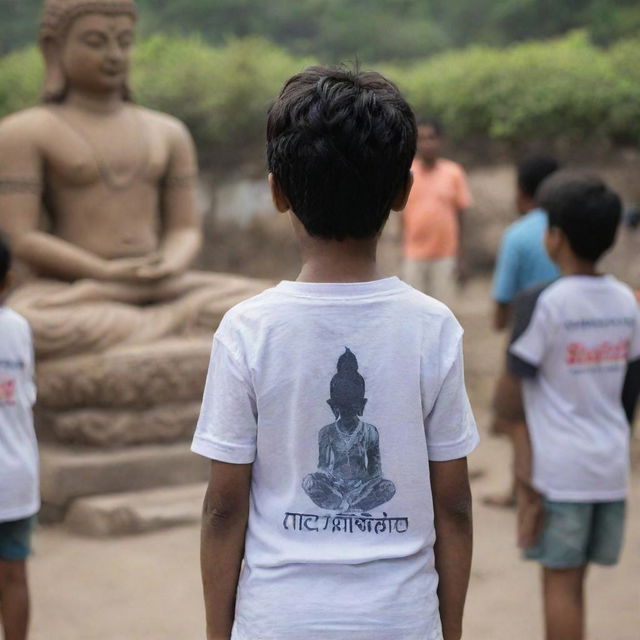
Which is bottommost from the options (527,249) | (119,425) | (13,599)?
(119,425)

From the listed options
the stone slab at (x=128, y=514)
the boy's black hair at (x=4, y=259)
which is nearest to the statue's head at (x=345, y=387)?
the boy's black hair at (x=4, y=259)

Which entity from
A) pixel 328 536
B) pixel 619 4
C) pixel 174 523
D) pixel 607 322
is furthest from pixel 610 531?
pixel 619 4

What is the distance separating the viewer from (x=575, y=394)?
307cm

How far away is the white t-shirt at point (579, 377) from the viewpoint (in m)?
3.07

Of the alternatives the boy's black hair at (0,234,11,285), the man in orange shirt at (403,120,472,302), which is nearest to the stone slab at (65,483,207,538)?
the boy's black hair at (0,234,11,285)

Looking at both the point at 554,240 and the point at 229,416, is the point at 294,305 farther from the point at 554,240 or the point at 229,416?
the point at 554,240

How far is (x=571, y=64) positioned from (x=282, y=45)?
431cm

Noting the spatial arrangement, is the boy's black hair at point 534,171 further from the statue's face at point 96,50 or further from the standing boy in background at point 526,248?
the statue's face at point 96,50

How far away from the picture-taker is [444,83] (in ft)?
35.0

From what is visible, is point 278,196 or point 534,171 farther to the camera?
point 534,171

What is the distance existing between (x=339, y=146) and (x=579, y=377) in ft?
4.94

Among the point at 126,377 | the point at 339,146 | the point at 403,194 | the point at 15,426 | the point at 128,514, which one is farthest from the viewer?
the point at 126,377

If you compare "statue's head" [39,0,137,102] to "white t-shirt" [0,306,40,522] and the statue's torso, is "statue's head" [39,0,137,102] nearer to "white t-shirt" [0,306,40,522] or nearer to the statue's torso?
the statue's torso

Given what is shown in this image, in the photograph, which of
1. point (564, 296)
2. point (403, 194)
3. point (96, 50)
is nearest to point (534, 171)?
point (564, 296)
